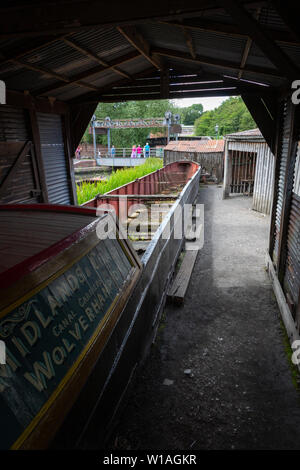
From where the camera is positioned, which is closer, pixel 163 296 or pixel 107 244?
pixel 107 244

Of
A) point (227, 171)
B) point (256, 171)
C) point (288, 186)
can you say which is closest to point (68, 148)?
point (288, 186)

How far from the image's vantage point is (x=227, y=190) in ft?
→ 54.3

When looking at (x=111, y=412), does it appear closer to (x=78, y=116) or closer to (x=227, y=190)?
(x=78, y=116)

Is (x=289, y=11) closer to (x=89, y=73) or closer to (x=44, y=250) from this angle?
(x=44, y=250)

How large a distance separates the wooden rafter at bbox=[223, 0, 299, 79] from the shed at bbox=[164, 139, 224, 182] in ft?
67.6

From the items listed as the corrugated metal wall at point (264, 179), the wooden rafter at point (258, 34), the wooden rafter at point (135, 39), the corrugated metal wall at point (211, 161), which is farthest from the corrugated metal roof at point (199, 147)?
the wooden rafter at point (258, 34)

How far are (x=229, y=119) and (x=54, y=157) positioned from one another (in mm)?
46081

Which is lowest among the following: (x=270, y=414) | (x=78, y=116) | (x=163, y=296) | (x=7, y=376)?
(x=270, y=414)

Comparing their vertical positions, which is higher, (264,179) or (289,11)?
(289,11)

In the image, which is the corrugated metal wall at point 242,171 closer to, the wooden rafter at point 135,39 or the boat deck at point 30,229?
the wooden rafter at point 135,39

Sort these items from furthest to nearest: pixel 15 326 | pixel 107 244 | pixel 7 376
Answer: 1. pixel 107 244
2. pixel 15 326
3. pixel 7 376

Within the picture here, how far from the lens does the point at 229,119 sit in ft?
157

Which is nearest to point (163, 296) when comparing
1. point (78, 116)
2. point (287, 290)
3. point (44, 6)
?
point (287, 290)
